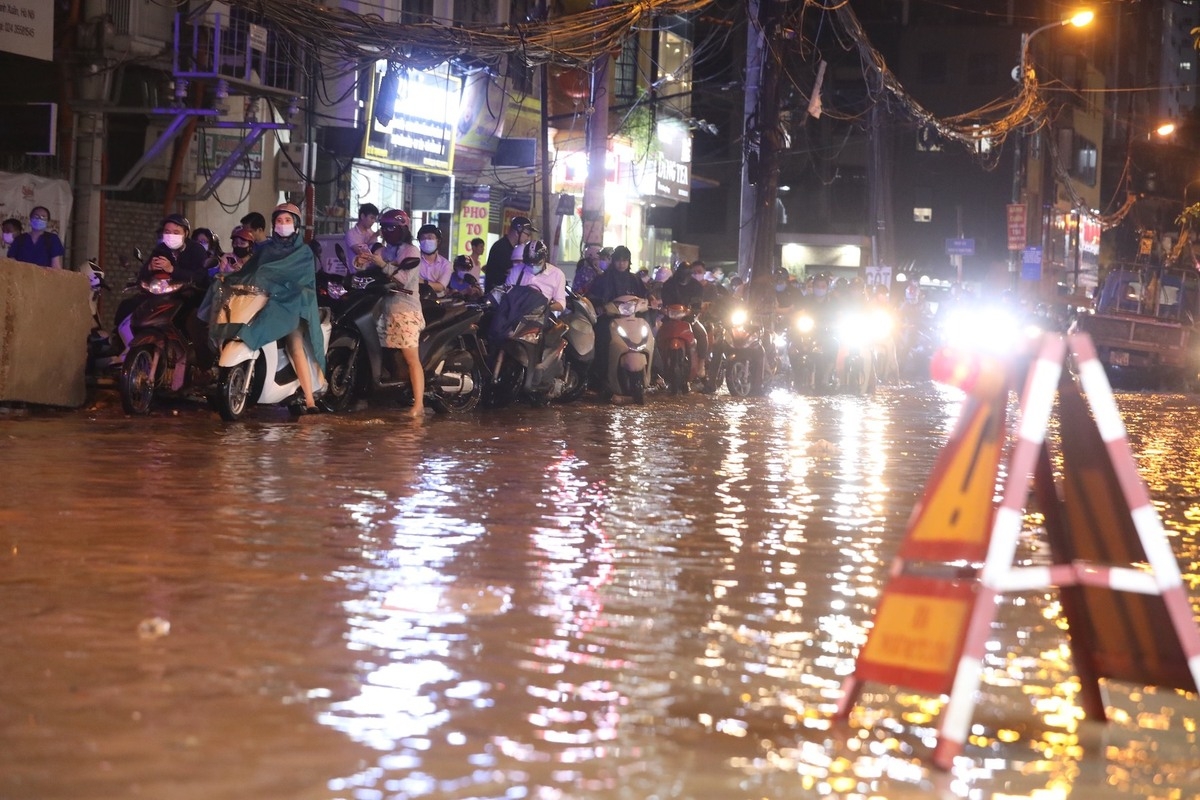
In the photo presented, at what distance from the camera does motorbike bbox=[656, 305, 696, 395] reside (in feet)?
75.7

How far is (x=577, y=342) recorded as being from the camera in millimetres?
19750

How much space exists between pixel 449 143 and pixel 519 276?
12496 mm

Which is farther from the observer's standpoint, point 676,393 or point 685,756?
point 676,393

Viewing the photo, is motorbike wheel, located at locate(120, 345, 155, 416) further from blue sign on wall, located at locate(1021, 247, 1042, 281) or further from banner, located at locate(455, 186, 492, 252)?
blue sign on wall, located at locate(1021, 247, 1042, 281)

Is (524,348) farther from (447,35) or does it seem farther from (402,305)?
(447,35)

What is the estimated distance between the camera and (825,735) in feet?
16.3

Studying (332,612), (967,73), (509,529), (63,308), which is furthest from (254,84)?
(967,73)

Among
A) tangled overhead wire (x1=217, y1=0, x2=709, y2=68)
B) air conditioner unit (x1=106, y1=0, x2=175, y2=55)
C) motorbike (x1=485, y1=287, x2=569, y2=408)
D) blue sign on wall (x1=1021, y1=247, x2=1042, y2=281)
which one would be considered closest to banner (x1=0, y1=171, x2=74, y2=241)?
air conditioner unit (x1=106, y1=0, x2=175, y2=55)

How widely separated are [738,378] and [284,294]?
1117 cm

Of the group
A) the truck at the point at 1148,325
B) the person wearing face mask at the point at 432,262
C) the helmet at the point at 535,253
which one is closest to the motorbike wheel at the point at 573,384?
the helmet at the point at 535,253

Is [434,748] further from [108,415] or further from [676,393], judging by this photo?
[676,393]

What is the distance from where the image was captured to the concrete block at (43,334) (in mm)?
14562

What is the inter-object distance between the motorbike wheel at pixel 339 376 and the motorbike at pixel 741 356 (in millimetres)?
8911

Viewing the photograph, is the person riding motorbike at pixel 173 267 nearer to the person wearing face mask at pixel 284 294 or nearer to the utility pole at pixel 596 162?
the person wearing face mask at pixel 284 294
